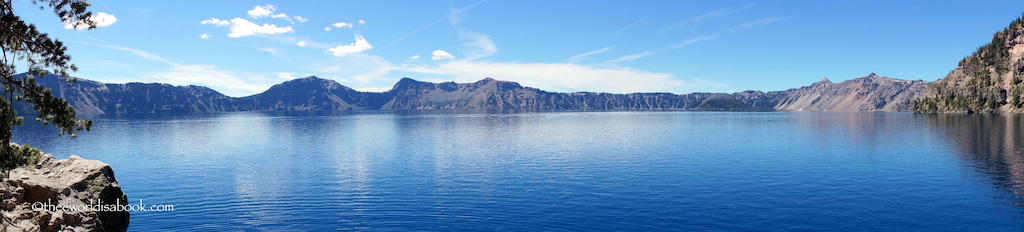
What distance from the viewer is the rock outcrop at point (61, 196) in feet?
87.0

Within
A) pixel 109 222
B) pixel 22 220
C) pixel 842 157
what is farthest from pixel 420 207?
pixel 842 157

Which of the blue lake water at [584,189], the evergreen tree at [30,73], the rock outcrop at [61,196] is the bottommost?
the blue lake water at [584,189]

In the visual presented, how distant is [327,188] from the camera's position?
161ft

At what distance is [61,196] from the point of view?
30469mm

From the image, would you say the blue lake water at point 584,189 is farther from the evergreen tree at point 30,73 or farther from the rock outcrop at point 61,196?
the evergreen tree at point 30,73

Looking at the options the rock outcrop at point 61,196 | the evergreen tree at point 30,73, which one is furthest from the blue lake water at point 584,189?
the evergreen tree at point 30,73

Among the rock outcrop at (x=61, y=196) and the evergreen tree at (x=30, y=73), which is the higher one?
the evergreen tree at (x=30, y=73)

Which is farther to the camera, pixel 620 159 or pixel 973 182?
pixel 620 159

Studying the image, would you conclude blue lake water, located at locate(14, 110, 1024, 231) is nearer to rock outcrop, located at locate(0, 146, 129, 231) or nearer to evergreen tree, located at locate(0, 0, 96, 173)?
rock outcrop, located at locate(0, 146, 129, 231)

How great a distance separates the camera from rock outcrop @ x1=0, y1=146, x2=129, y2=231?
1044 inches

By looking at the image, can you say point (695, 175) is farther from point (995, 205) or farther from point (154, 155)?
point (154, 155)

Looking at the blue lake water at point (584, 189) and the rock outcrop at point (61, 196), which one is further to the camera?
the blue lake water at point (584, 189)

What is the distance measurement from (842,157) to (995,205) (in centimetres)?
3520

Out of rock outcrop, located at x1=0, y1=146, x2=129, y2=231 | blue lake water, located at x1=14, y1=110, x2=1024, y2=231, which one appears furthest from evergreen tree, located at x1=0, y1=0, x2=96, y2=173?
blue lake water, located at x1=14, y1=110, x2=1024, y2=231
